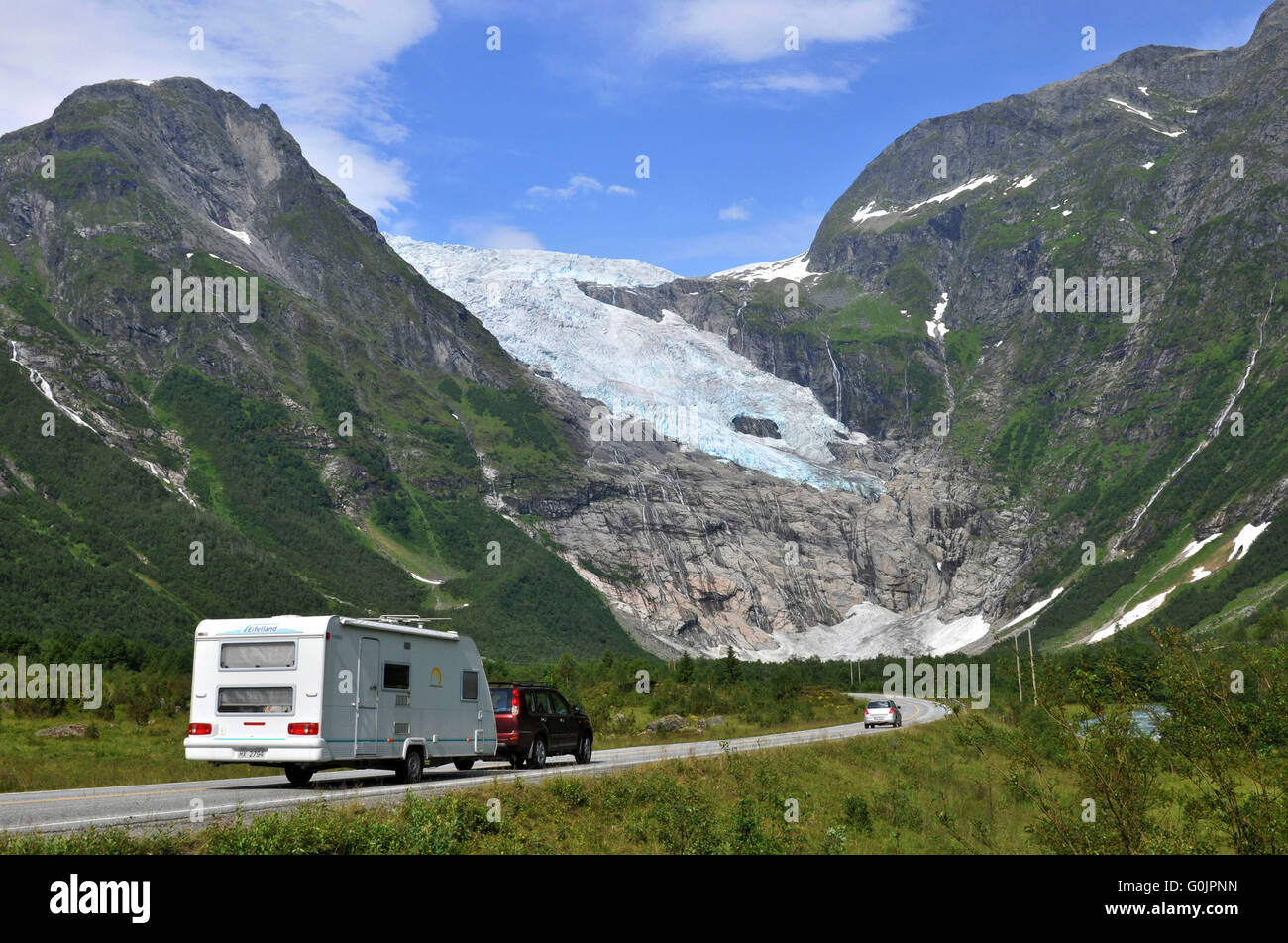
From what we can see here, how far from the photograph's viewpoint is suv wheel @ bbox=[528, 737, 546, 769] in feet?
99.2

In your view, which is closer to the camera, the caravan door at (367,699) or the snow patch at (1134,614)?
the caravan door at (367,699)

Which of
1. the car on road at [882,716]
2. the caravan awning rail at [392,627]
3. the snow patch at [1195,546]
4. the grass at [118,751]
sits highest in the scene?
the snow patch at [1195,546]

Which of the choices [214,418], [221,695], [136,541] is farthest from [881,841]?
[214,418]

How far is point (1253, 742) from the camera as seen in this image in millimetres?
14914

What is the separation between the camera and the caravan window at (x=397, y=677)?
24.0 m

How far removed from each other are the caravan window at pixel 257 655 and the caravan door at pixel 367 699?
159 cm

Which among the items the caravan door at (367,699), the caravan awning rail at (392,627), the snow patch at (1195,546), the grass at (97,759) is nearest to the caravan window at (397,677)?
the caravan door at (367,699)

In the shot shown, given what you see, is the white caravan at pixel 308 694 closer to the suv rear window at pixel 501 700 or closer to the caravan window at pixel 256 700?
the caravan window at pixel 256 700

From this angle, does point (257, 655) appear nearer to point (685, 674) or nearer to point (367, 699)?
point (367, 699)

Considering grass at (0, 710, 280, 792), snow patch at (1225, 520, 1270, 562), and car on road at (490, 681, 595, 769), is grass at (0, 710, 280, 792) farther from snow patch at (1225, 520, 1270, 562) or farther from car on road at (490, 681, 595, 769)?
snow patch at (1225, 520, 1270, 562)

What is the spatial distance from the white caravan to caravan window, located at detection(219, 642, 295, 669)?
2 cm

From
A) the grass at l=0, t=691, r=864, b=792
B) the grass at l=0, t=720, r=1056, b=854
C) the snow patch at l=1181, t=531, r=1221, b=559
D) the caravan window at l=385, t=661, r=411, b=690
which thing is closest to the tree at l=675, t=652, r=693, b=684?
the grass at l=0, t=691, r=864, b=792

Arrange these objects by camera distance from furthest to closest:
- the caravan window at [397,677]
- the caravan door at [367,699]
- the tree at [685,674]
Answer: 1. the tree at [685,674]
2. the caravan window at [397,677]
3. the caravan door at [367,699]
